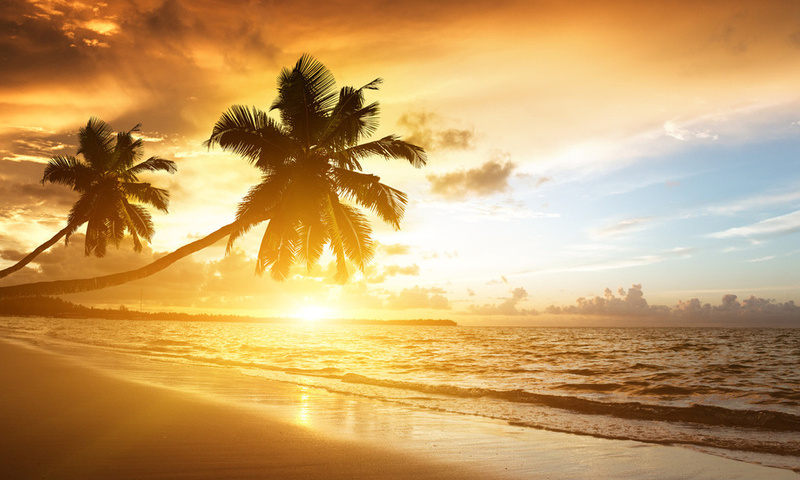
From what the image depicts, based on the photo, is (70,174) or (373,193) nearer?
(373,193)

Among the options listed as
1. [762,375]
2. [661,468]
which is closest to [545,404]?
[661,468]

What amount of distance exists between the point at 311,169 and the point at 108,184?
18.7 metres

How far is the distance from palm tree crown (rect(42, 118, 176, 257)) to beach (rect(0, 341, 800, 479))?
75.0ft

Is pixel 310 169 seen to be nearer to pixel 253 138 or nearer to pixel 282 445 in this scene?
pixel 253 138

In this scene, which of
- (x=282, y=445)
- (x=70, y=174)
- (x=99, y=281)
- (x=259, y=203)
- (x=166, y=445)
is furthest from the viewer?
(x=70, y=174)

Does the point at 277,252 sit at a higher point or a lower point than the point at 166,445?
higher

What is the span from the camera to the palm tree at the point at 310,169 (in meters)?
16.8

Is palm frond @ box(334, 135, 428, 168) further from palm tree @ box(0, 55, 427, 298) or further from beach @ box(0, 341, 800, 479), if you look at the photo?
beach @ box(0, 341, 800, 479)

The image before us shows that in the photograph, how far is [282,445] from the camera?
6.14 m

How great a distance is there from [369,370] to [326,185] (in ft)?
21.7

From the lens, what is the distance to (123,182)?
1238 inches

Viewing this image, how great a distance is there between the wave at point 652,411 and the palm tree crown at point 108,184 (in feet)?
78.3

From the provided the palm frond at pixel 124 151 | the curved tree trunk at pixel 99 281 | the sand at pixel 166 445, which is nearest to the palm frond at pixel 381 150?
the curved tree trunk at pixel 99 281

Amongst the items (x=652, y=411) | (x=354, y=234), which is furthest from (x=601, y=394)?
(x=354, y=234)
